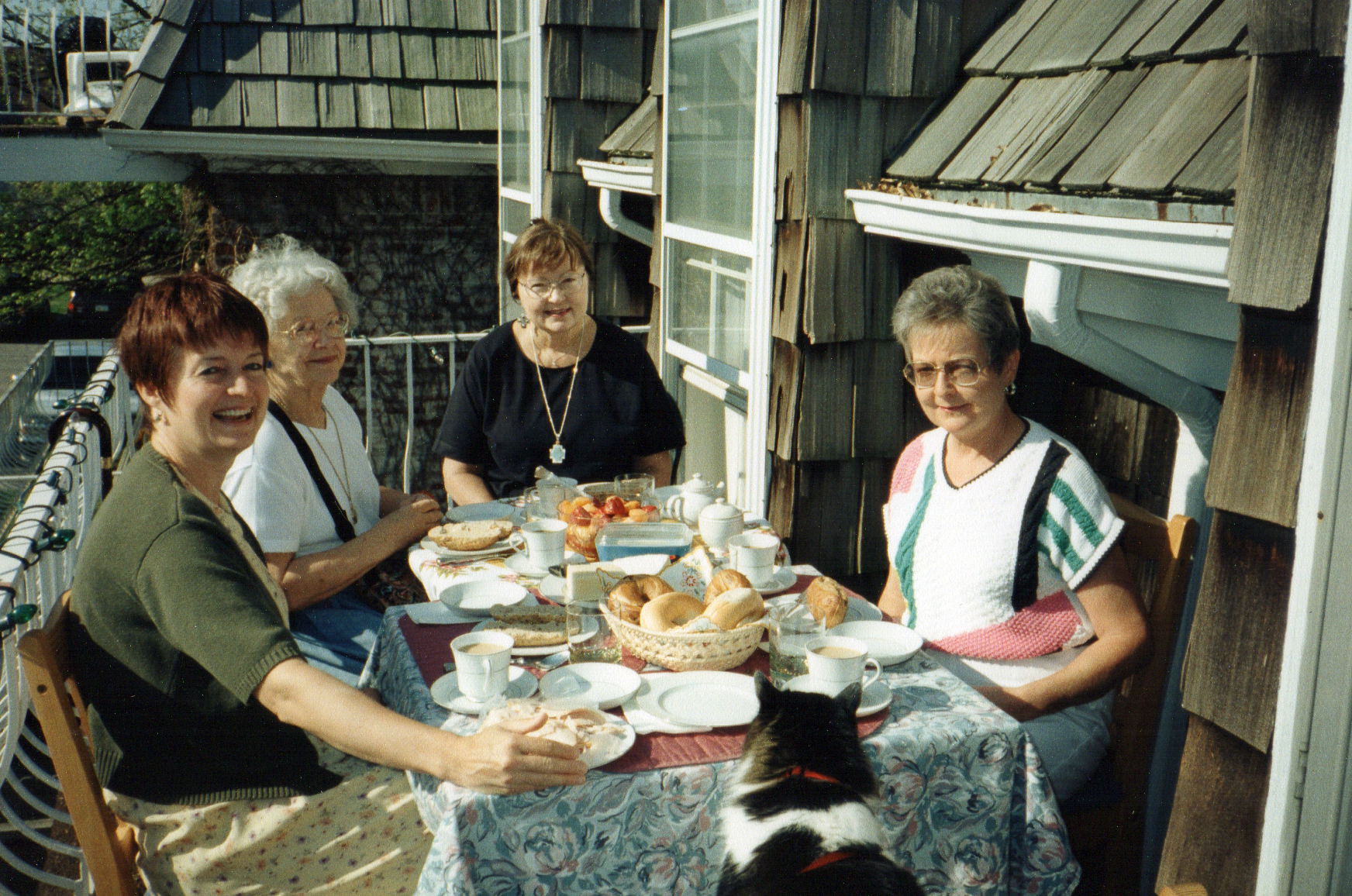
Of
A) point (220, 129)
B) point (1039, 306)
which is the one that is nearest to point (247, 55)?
point (220, 129)

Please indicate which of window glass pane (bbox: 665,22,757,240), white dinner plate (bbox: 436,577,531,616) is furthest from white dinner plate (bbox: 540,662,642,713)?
window glass pane (bbox: 665,22,757,240)

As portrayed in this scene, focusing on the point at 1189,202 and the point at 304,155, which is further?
the point at 304,155

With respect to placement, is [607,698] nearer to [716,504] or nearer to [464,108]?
[716,504]

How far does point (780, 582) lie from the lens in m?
2.52

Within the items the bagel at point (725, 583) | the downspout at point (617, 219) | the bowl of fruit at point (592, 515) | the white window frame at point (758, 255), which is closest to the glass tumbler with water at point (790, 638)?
the bagel at point (725, 583)

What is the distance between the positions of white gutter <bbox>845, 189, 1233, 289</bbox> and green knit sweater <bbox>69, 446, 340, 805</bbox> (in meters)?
1.68

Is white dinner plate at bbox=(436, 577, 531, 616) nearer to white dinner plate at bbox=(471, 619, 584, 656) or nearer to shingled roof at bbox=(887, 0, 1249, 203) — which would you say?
white dinner plate at bbox=(471, 619, 584, 656)

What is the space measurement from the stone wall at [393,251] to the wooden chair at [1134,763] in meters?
5.03

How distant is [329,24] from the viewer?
655 cm

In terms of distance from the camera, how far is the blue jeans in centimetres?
267

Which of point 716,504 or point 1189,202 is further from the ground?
point 1189,202

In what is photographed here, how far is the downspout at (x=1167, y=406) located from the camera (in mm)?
2258

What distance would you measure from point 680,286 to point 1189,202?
100 inches

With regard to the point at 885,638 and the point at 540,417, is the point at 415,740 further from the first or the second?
the point at 540,417
